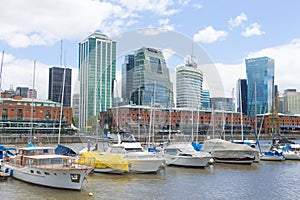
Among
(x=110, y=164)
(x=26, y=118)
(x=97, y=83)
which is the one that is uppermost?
(x=97, y=83)

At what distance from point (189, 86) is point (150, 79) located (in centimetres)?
558

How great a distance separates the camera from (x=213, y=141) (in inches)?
1754

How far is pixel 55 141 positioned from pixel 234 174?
205 ft

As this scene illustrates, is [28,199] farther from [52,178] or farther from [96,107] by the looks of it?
[96,107]

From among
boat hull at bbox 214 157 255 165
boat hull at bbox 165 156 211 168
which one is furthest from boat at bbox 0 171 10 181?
boat hull at bbox 214 157 255 165

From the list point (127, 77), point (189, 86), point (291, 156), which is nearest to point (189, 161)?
point (189, 86)

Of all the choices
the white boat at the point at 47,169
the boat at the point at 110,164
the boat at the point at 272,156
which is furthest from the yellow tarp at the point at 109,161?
the boat at the point at 272,156

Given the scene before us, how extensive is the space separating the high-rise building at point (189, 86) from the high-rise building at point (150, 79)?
1.52 meters

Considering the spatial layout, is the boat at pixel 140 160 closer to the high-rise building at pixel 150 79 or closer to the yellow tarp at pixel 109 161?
the yellow tarp at pixel 109 161

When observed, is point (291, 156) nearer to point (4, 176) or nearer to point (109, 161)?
point (109, 161)

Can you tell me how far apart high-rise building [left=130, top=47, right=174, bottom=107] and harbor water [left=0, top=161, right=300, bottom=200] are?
15.1 metres

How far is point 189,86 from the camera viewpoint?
157 ft

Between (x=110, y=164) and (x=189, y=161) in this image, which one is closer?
(x=110, y=164)

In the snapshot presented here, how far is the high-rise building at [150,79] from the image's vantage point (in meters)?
43.2
